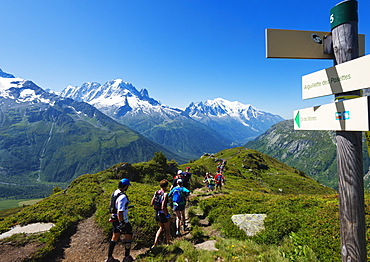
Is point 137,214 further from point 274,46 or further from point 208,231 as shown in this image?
point 274,46

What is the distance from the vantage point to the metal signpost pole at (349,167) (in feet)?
11.8

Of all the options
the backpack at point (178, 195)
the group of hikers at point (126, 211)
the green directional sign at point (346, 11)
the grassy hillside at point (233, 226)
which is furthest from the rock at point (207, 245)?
the green directional sign at point (346, 11)

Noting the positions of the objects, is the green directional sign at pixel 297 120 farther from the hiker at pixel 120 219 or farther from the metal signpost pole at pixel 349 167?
the hiker at pixel 120 219

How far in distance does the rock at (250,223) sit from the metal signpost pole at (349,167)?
239 inches

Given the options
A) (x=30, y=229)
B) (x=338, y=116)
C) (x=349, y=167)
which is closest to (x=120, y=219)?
(x=30, y=229)

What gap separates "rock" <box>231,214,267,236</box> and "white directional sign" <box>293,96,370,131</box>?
712cm

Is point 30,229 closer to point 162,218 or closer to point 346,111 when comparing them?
point 162,218

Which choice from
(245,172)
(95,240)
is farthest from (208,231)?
(245,172)

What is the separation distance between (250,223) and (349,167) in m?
7.71

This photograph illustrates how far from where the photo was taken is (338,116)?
11.7ft

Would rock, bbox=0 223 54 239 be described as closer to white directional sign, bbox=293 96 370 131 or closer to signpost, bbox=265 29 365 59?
white directional sign, bbox=293 96 370 131

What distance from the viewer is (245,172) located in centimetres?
6394

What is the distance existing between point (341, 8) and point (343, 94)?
5.96ft

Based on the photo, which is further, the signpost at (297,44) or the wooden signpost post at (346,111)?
the signpost at (297,44)
